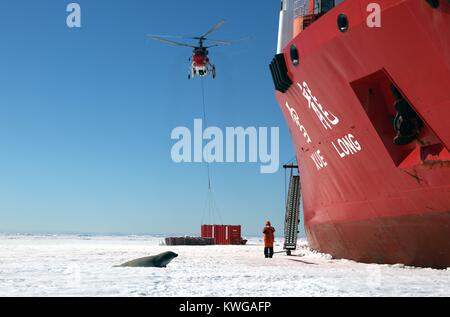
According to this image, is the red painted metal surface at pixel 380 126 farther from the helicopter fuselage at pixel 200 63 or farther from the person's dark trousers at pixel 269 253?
the helicopter fuselage at pixel 200 63

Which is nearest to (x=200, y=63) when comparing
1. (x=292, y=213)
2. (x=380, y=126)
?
(x=292, y=213)

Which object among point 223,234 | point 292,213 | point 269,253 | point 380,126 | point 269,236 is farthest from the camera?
point 223,234

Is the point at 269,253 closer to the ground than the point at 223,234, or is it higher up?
higher up

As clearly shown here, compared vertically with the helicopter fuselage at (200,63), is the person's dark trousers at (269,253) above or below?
below

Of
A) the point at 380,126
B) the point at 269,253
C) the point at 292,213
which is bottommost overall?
the point at 269,253

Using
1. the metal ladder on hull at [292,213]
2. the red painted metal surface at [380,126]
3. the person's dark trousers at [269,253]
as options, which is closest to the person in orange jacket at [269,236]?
the person's dark trousers at [269,253]

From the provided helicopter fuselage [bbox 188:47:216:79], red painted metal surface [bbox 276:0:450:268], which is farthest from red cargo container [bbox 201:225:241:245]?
red painted metal surface [bbox 276:0:450:268]

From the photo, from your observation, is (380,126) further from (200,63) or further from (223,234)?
(223,234)
